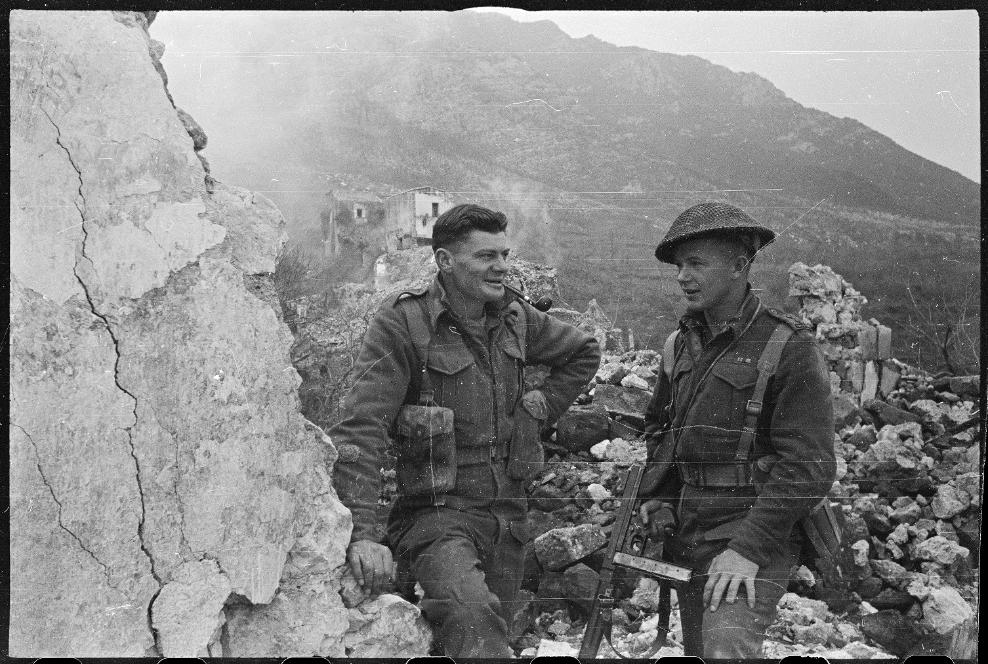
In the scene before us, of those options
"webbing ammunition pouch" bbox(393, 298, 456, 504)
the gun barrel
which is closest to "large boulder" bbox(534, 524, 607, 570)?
the gun barrel

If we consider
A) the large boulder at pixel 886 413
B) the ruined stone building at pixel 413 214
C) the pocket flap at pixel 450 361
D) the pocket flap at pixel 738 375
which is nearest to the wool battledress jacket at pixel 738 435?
the pocket flap at pixel 738 375

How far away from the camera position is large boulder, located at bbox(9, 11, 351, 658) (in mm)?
3803

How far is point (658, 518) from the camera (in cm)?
393

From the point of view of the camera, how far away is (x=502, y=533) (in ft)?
12.9

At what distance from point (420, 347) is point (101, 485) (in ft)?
5.20

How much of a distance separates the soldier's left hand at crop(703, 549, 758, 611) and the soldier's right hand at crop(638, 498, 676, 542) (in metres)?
0.25

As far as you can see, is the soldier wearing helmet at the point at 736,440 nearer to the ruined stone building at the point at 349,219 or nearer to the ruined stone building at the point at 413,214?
the ruined stone building at the point at 413,214

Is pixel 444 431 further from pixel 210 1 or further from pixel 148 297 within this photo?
pixel 210 1

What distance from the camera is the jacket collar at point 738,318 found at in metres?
3.79

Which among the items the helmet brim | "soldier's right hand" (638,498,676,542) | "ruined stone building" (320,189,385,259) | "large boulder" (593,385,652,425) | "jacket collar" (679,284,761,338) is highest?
the helmet brim

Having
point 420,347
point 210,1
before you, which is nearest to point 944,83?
point 420,347

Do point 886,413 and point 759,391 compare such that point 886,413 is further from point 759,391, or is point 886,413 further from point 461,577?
point 461,577

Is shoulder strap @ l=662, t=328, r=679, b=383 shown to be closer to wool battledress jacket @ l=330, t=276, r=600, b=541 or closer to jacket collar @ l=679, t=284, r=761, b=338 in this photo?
jacket collar @ l=679, t=284, r=761, b=338

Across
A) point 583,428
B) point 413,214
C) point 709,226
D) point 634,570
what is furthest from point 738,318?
point 413,214
